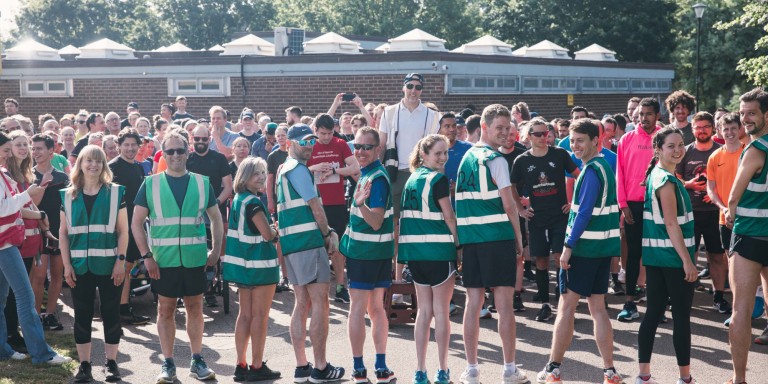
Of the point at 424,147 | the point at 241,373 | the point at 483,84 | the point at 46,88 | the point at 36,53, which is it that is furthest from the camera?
the point at 36,53

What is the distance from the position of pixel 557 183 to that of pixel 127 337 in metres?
4.59

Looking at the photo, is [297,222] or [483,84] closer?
[297,222]

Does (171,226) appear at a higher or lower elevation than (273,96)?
lower

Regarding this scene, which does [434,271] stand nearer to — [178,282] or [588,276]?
[588,276]

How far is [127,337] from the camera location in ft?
31.1

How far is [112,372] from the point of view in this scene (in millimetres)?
7875

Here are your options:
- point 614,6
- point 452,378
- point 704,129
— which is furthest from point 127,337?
point 614,6

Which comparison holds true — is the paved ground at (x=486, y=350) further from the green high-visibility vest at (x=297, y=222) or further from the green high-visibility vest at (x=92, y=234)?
the green high-visibility vest at (x=297, y=222)

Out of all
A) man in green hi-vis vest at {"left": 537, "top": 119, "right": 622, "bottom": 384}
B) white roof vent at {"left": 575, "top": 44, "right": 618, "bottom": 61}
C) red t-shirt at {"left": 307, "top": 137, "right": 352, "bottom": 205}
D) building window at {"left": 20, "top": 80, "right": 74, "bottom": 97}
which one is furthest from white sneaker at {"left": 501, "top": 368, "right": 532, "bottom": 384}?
white roof vent at {"left": 575, "top": 44, "right": 618, "bottom": 61}

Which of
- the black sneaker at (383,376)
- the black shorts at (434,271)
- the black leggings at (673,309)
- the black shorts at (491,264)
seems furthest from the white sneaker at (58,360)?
the black leggings at (673,309)

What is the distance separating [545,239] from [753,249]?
2.97m

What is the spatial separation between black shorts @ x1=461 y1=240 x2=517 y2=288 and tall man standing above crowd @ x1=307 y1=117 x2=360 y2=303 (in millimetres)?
2316

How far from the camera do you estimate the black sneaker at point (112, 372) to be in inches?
308

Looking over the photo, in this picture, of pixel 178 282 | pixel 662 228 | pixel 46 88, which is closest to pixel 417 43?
pixel 46 88
